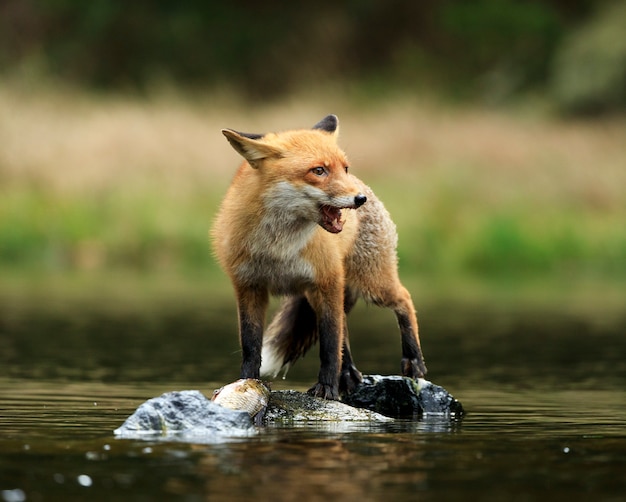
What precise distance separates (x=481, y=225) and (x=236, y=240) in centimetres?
1566

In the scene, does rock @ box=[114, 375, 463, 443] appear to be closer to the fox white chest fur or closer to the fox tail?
the fox tail

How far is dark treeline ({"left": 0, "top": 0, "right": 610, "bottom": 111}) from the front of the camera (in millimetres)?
40781

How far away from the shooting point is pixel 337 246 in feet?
30.3

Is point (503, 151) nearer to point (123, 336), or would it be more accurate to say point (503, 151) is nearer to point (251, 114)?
point (251, 114)

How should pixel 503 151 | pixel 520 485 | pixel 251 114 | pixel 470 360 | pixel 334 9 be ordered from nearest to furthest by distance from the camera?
1. pixel 520 485
2. pixel 470 360
3. pixel 503 151
4. pixel 251 114
5. pixel 334 9

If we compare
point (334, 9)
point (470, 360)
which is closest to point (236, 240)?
point (470, 360)

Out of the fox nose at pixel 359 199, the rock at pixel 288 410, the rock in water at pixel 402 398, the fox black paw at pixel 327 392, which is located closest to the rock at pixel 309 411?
the rock at pixel 288 410

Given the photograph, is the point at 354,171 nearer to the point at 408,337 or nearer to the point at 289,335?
the point at 408,337

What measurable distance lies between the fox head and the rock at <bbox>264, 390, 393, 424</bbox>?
Result: 126 cm

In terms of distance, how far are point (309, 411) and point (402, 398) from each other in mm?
1006

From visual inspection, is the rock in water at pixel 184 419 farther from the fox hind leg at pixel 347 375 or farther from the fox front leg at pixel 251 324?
the fox hind leg at pixel 347 375

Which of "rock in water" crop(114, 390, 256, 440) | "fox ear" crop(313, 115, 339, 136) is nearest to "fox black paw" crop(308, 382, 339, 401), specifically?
"rock in water" crop(114, 390, 256, 440)

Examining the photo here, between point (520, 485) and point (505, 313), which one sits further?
point (505, 313)

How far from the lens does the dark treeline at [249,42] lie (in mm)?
40781
